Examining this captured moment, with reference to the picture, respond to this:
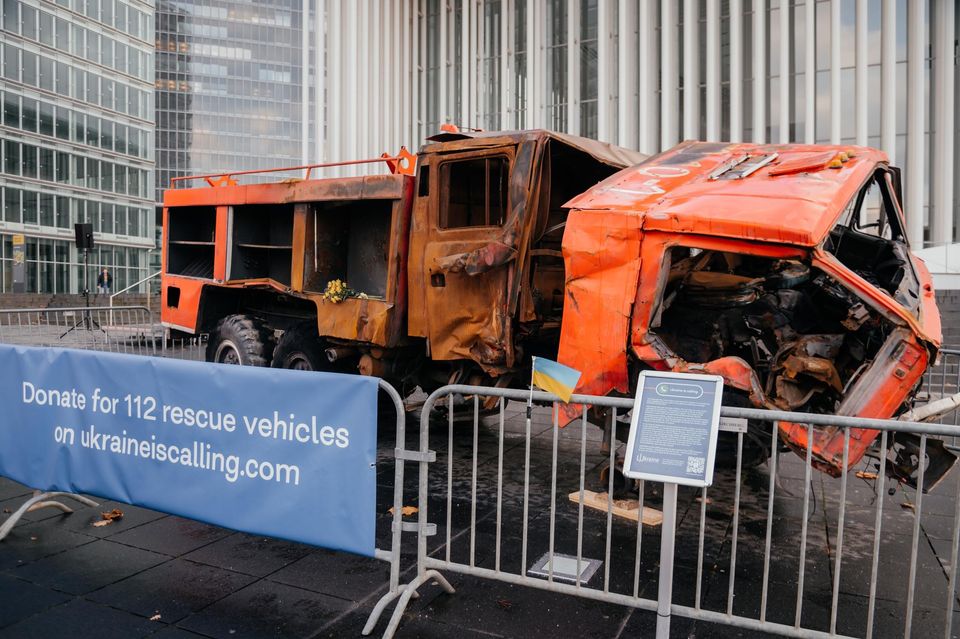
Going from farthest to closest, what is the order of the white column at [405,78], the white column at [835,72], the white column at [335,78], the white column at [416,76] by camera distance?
the white column at [416,76] → the white column at [405,78] → the white column at [335,78] → the white column at [835,72]

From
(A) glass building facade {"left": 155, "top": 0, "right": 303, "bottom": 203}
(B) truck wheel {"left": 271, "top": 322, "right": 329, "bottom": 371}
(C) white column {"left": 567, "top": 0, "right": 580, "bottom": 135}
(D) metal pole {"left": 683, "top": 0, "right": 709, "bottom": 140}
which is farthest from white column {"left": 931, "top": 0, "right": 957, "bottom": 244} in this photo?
(A) glass building facade {"left": 155, "top": 0, "right": 303, "bottom": 203}

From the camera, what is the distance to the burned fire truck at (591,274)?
15.6 feet

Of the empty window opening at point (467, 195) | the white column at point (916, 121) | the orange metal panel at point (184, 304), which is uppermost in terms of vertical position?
the white column at point (916, 121)

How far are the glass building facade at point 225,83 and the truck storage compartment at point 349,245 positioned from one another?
265 ft

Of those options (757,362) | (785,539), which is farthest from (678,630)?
(757,362)

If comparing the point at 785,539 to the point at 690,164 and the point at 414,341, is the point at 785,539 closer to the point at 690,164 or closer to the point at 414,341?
the point at 690,164

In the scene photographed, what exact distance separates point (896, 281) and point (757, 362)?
1.17 m

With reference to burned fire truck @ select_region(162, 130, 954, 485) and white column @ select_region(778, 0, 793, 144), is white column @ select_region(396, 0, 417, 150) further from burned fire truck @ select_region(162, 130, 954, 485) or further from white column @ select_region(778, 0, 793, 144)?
burned fire truck @ select_region(162, 130, 954, 485)

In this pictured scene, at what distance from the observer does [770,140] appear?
24.2 meters

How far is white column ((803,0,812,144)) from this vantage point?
2281cm

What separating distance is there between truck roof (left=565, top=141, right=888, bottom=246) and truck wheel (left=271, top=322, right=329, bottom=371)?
4167mm

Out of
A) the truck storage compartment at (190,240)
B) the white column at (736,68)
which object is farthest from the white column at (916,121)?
the truck storage compartment at (190,240)

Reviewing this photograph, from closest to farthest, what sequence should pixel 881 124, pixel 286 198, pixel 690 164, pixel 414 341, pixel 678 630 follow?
pixel 678 630
pixel 690 164
pixel 414 341
pixel 286 198
pixel 881 124

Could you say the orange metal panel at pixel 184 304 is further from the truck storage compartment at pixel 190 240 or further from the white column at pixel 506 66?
the white column at pixel 506 66
